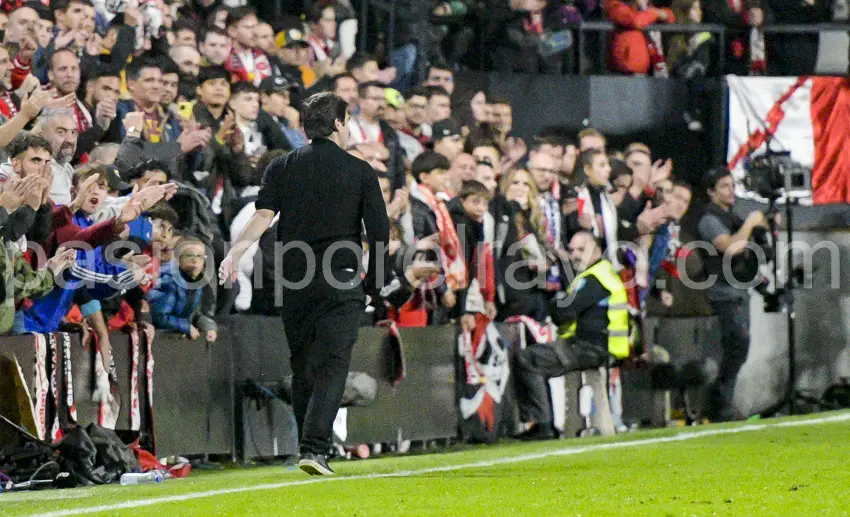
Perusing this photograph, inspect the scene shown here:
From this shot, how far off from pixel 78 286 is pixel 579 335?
578cm

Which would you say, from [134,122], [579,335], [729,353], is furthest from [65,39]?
[729,353]

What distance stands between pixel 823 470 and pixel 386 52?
10.7 meters

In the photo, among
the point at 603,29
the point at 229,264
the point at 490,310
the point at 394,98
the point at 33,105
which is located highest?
the point at 603,29

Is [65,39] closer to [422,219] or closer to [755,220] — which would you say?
[422,219]

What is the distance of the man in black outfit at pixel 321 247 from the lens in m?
10.9

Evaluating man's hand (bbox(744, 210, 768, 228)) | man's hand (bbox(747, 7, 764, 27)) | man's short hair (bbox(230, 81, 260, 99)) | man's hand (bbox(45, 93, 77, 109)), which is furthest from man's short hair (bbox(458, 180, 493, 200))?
man's hand (bbox(747, 7, 764, 27))

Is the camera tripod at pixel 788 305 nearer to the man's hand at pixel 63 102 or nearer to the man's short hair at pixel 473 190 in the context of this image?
the man's short hair at pixel 473 190

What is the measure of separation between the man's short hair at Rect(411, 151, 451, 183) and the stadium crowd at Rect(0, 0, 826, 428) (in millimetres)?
19

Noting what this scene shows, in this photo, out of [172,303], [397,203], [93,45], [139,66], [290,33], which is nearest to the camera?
[172,303]

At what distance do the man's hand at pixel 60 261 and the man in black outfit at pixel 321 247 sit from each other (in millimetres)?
1158

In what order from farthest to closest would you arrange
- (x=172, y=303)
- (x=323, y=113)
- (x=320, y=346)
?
(x=172, y=303) → (x=323, y=113) → (x=320, y=346)

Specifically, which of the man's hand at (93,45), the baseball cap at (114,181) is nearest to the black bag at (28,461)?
the baseball cap at (114,181)

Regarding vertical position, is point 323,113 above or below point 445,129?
below

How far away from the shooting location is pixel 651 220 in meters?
18.5
